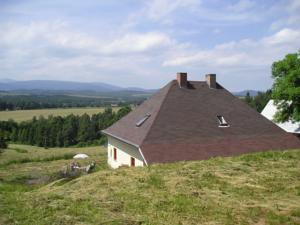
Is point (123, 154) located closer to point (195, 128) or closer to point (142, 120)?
point (142, 120)

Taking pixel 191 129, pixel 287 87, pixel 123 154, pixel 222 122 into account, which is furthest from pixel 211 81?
pixel 123 154

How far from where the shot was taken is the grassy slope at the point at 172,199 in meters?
9.00

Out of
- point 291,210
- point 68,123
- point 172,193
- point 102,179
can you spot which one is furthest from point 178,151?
point 68,123

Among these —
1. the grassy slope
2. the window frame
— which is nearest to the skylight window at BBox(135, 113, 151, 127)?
the window frame

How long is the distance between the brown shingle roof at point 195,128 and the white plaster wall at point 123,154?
702mm

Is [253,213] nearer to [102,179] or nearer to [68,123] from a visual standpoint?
[102,179]

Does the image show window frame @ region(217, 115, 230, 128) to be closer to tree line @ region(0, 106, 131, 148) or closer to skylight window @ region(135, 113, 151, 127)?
skylight window @ region(135, 113, 151, 127)

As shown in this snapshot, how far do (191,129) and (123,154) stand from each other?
17.2 feet

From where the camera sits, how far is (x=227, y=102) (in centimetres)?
2686

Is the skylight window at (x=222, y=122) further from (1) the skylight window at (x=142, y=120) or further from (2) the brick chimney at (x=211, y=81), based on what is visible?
(1) the skylight window at (x=142, y=120)

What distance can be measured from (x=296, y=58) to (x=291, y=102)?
3.41 m

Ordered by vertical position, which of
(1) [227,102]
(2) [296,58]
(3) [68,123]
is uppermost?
(2) [296,58]

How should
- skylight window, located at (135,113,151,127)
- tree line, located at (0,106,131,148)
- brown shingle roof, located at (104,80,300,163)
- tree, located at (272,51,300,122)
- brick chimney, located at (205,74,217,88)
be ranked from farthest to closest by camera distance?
1. tree line, located at (0,106,131,148)
2. brick chimney, located at (205,74,217,88)
3. tree, located at (272,51,300,122)
4. skylight window, located at (135,113,151,127)
5. brown shingle roof, located at (104,80,300,163)

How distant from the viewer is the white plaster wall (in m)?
22.1
